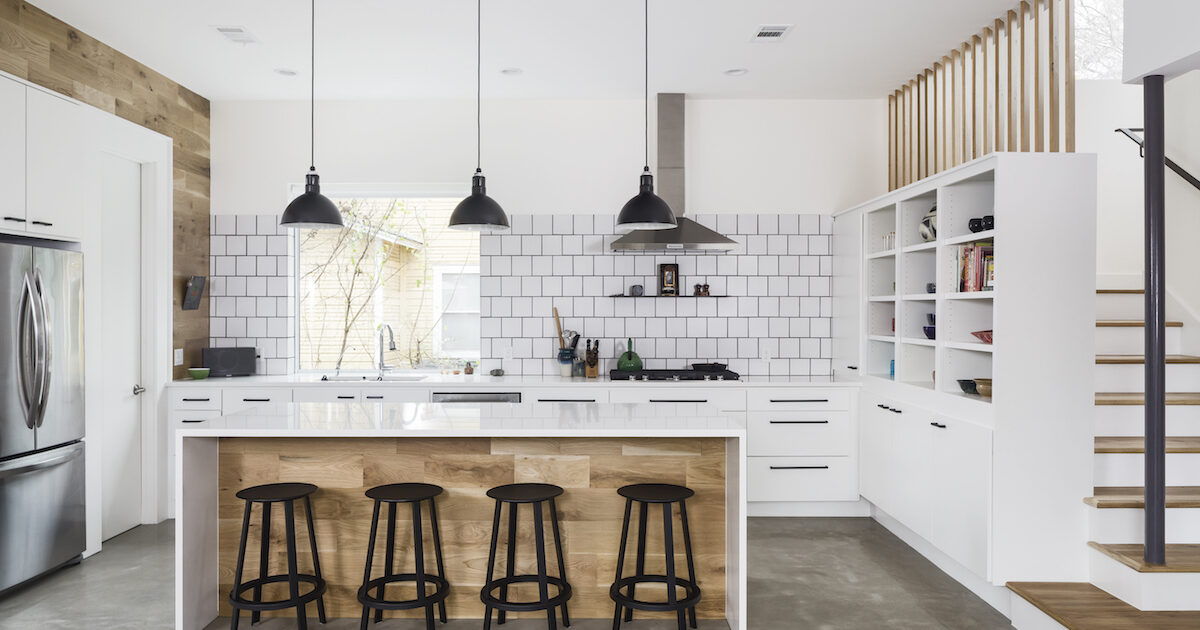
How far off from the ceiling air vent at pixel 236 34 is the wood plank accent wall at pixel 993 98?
13.3 ft

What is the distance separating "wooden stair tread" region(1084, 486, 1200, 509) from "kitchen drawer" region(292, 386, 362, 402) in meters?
4.08

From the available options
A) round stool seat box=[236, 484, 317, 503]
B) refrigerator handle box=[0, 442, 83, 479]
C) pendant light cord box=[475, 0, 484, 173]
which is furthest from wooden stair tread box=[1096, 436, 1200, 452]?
refrigerator handle box=[0, 442, 83, 479]

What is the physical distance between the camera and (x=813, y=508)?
16.8ft

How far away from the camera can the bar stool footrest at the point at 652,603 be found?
2943 mm

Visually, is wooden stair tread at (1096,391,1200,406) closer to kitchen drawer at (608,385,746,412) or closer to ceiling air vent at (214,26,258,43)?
kitchen drawer at (608,385,746,412)

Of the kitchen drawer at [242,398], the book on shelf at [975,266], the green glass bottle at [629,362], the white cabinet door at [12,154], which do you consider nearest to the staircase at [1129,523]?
the book on shelf at [975,266]

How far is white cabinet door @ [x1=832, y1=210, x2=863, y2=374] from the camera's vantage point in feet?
16.6

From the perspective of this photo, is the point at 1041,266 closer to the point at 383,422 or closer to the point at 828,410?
the point at 828,410

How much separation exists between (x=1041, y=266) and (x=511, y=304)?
11.2 ft

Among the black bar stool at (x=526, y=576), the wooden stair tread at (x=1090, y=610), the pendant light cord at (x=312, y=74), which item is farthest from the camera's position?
the pendant light cord at (x=312, y=74)

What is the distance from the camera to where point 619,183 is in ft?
18.3

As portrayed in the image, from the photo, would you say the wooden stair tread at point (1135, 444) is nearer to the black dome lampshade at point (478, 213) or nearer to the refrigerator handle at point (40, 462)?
the black dome lampshade at point (478, 213)

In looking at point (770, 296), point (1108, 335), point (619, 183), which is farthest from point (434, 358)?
point (1108, 335)

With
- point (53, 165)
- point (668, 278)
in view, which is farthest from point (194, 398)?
point (668, 278)
